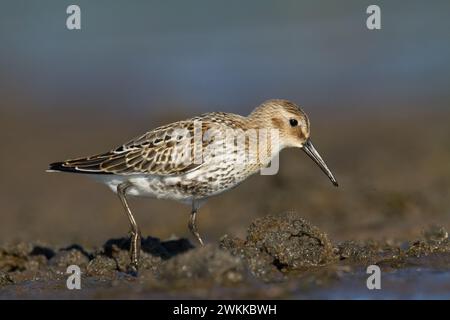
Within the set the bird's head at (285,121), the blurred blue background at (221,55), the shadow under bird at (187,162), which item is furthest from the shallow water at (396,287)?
the blurred blue background at (221,55)

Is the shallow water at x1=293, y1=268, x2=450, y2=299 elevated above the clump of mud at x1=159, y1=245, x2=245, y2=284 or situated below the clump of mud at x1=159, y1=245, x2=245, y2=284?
below

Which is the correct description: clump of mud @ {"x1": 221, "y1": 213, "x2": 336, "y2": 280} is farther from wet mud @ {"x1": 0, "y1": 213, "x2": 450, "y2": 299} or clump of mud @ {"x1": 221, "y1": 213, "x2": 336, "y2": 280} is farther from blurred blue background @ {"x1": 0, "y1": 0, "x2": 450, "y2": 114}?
blurred blue background @ {"x1": 0, "y1": 0, "x2": 450, "y2": 114}

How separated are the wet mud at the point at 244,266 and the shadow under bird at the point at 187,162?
47 cm

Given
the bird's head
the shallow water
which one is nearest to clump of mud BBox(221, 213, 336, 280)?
the shallow water

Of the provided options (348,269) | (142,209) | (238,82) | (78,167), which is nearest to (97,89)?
(238,82)

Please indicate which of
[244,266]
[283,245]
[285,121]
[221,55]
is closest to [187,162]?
[285,121]

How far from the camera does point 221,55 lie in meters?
24.6

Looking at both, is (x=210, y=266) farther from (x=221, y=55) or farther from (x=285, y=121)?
(x=221, y=55)

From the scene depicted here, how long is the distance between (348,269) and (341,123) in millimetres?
12236

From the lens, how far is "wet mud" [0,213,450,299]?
29.8 feet

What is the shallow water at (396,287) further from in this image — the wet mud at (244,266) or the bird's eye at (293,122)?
the bird's eye at (293,122)

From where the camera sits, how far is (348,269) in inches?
388

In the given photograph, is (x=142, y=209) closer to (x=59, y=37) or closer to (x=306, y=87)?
(x=306, y=87)

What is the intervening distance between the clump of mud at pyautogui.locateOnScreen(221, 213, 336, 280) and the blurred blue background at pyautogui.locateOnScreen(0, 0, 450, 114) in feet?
38.1
